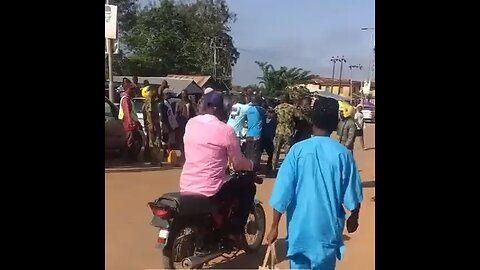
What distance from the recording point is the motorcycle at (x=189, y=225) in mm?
3518

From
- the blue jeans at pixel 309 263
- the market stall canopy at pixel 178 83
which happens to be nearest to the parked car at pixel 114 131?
the market stall canopy at pixel 178 83

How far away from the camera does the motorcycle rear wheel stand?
359cm

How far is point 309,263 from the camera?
2904 millimetres

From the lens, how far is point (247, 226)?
4062 millimetres

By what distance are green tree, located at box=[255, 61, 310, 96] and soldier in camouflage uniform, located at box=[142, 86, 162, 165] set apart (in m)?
3.04

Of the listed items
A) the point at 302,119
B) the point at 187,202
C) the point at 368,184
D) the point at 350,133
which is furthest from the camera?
the point at 368,184

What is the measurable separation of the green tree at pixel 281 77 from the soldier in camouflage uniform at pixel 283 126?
0.76m

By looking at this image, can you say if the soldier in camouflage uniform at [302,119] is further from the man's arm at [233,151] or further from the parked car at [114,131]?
the parked car at [114,131]

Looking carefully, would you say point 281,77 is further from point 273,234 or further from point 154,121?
point 154,121

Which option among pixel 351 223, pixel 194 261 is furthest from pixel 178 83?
pixel 351 223

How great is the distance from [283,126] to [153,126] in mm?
1927

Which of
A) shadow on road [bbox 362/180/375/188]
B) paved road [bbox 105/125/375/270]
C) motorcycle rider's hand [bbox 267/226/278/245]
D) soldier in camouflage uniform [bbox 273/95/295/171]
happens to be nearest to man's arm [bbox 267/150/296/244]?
motorcycle rider's hand [bbox 267/226/278/245]
